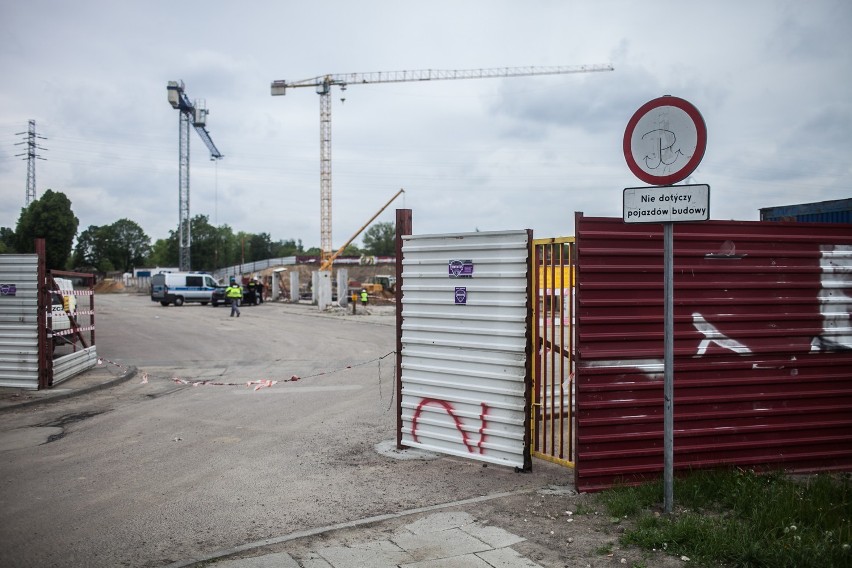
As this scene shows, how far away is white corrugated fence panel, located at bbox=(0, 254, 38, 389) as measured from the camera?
1073cm

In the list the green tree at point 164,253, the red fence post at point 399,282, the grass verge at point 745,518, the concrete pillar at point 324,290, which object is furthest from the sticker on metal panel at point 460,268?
the green tree at point 164,253

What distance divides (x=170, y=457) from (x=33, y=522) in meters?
1.94

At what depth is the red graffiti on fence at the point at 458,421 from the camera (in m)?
6.21

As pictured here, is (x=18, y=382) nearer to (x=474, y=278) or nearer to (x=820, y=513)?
(x=474, y=278)

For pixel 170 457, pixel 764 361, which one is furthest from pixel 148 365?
pixel 764 361

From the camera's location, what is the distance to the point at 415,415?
268 inches

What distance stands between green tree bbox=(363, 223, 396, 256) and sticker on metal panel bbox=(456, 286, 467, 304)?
131 metres

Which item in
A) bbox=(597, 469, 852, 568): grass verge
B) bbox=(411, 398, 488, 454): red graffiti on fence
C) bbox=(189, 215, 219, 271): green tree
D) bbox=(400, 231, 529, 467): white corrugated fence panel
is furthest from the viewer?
bbox=(189, 215, 219, 271): green tree

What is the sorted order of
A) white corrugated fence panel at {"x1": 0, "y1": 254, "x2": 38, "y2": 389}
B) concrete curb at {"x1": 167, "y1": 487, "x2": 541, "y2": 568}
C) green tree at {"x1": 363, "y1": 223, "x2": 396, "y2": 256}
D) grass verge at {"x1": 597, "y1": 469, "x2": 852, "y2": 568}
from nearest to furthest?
grass verge at {"x1": 597, "y1": 469, "x2": 852, "y2": 568}
concrete curb at {"x1": 167, "y1": 487, "x2": 541, "y2": 568}
white corrugated fence panel at {"x1": 0, "y1": 254, "x2": 38, "y2": 389}
green tree at {"x1": 363, "y1": 223, "x2": 396, "y2": 256}

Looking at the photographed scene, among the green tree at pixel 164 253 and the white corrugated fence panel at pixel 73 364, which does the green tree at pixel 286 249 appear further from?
the white corrugated fence panel at pixel 73 364

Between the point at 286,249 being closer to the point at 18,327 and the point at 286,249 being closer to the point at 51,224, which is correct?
the point at 51,224

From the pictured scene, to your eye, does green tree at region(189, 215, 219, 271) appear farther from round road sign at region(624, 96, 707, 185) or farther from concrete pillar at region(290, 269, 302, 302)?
round road sign at region(624, 96, 707, 185)

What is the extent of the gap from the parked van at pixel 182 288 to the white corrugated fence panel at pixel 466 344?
40513mm

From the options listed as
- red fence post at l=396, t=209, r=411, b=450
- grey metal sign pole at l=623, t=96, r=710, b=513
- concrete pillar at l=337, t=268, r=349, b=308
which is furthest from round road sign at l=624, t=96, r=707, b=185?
concrete pillar at l=337, t=268, r=349, b=308
